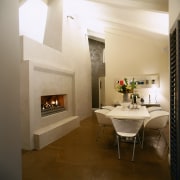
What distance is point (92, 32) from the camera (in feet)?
28.4

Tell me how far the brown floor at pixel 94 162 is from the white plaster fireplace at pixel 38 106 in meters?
0.25

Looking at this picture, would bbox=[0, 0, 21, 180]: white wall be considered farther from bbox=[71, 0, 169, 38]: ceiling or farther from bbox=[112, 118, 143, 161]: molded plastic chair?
bbox=[71, 0, 169, 38]: ceiling

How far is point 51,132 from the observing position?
405 cm

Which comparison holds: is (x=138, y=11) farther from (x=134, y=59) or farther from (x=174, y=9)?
(x=134, y=59)

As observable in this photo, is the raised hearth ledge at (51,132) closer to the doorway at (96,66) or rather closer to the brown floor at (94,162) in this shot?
the brown floor at (94,162)

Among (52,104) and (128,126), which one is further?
(52,104)

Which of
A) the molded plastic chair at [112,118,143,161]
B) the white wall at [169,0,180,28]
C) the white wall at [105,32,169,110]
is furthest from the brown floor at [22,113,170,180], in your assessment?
the white wall at [105,32,169,110]

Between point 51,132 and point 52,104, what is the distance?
3.65 feet

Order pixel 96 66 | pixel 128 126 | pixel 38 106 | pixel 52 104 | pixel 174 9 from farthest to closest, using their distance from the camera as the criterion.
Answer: pixel 96 66 < pixel 52 104 < pixel 38 106 < pixel 128 126 < pixel 174 9

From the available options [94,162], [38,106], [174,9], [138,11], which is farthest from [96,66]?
[174,9]

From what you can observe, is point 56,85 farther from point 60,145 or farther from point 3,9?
point 3,9

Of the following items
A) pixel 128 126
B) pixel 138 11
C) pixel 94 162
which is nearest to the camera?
pixel 94 162

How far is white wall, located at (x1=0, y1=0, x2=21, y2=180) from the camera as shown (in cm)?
147

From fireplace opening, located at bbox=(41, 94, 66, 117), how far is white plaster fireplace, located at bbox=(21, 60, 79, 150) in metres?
0.12
